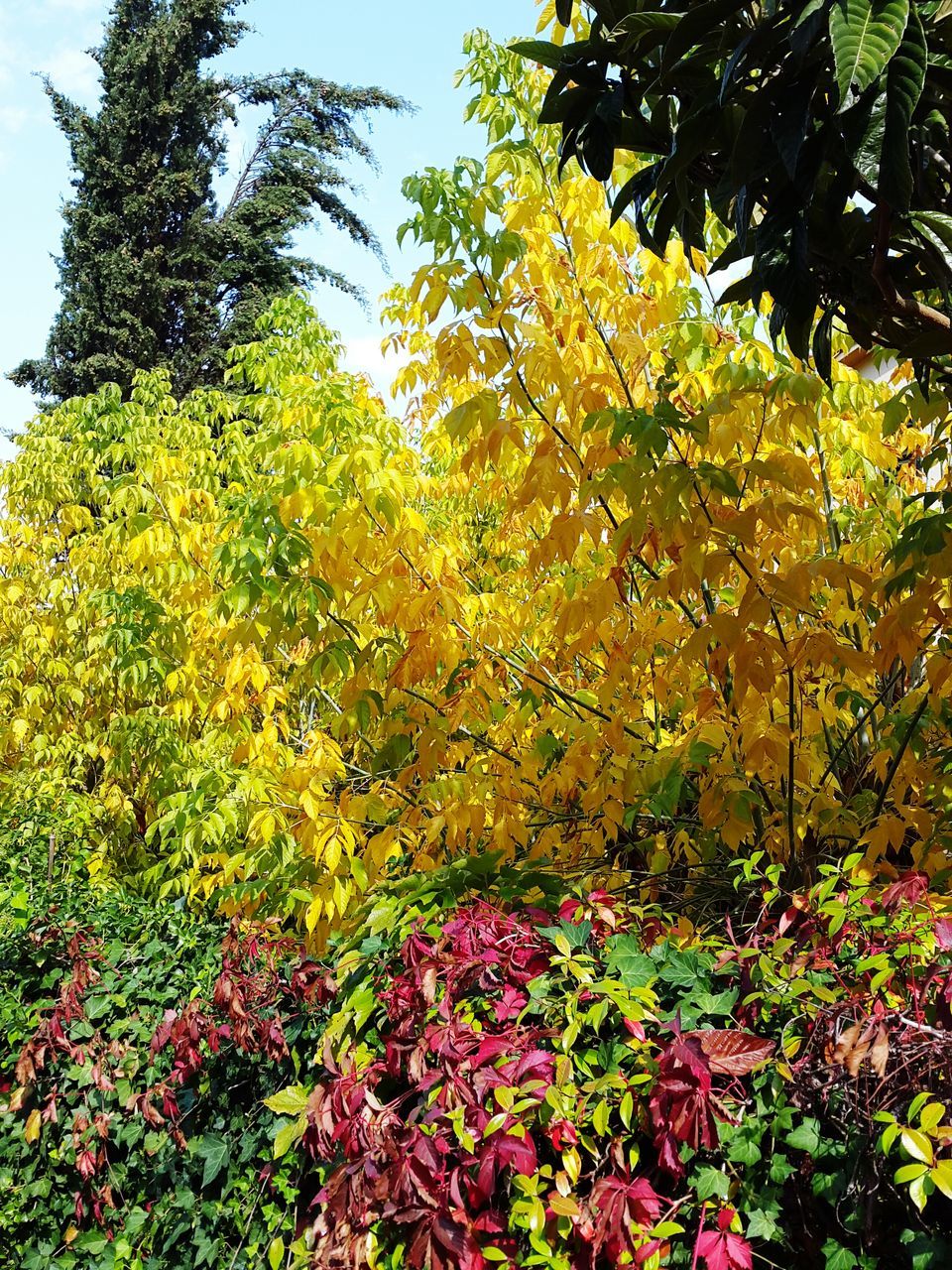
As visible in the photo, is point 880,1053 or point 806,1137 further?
point 806,1137

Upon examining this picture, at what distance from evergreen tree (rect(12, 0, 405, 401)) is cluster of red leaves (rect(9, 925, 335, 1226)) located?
14.4 metres

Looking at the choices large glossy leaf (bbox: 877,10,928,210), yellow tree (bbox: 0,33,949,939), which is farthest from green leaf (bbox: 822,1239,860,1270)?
large glossy leaf (bbox: 877,10,928,210)

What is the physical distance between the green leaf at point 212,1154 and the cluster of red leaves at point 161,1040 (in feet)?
0.33

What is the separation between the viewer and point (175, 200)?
16406 millimetres

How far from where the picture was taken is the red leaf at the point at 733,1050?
5.20ft

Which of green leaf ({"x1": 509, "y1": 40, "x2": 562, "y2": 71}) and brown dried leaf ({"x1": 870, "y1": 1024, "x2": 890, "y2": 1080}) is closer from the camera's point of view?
brown dried leaf ({"x1": 870, "y1": 1024, "x2": 890, "y2": 1080})

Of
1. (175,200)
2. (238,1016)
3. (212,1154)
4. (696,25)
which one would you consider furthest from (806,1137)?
(175,200)

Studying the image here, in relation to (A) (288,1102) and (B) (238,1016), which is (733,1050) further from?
(B) (238,1016)

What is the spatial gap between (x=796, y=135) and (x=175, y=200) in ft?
55.4

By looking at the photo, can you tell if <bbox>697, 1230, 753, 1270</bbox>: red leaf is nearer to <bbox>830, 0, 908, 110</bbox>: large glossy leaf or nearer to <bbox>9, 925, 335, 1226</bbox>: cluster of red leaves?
<bbox>9, 925, 335, 1226</bbox>: cluster of red leaves

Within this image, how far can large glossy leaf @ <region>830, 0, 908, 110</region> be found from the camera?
4.14 ft

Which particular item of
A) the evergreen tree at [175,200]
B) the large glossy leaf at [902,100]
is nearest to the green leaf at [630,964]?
the large glossy leaf at [902,100]

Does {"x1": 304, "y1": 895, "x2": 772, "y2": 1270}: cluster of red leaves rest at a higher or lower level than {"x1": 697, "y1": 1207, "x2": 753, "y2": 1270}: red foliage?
higher

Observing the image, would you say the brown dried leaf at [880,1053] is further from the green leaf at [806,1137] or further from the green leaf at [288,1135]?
the green leaf at [288,1135]
